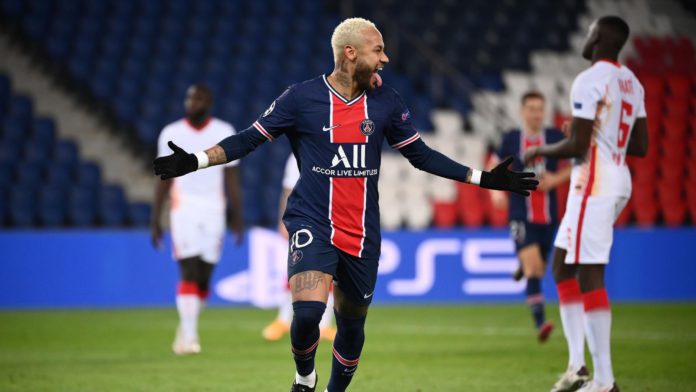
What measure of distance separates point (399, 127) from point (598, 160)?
54.0 inches

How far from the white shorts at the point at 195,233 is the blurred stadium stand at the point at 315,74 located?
6313 mm

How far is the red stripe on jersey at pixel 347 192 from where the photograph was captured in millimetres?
5992

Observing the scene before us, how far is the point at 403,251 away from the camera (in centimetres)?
1566

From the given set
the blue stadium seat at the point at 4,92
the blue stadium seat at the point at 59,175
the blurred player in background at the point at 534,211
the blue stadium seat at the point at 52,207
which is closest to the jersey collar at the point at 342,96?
the blurred player in background at the point at 534,211

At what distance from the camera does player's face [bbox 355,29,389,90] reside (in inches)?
236

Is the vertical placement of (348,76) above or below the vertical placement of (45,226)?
above

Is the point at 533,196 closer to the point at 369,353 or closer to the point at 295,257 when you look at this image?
the point at 369,353

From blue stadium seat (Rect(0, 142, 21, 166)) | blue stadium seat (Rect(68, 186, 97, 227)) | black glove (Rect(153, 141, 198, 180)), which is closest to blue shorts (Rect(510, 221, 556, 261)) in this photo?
black glove (Rect(153, 141, 198, 180))

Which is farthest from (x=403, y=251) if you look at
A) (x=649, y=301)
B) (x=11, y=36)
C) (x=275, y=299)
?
(x=11, y=36)

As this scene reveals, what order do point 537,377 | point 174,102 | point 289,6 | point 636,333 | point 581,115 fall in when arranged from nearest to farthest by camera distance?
point 581,115 < point 537,377 < point 636,333 < point 174,102 < point 289,6

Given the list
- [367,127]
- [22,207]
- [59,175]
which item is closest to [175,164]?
[367,127]

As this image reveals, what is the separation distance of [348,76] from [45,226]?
10949 millimetres

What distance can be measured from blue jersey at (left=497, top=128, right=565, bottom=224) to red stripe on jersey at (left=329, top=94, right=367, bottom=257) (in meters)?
4.70

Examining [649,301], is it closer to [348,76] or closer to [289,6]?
[289,6]
